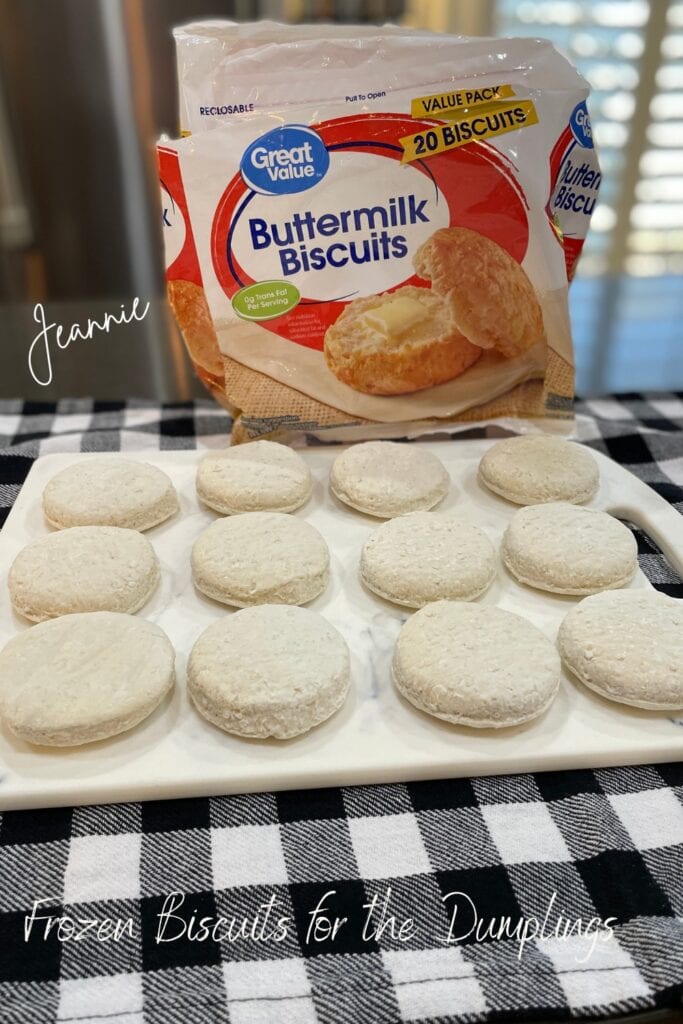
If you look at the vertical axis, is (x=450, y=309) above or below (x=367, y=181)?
below

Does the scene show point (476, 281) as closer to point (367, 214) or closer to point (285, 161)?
point (367, 214)

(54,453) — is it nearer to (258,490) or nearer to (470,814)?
(258,490)

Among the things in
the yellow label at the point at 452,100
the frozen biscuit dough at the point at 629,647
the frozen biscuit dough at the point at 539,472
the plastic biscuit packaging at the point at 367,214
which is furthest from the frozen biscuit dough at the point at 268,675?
the yellow label at the point at 452,100

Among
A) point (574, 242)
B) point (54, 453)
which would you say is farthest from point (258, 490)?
point (574, 242)

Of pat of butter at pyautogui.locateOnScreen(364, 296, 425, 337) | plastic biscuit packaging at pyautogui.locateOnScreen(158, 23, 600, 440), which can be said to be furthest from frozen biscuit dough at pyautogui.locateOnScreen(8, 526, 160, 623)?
pat of butter at pyautogui.locateOnScreen(364, 296, 425, 337)

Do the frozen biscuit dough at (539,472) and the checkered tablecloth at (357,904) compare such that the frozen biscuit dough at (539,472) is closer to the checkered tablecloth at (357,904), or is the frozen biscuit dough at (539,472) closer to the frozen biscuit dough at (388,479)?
the frozen biscuit dough at (388,479)

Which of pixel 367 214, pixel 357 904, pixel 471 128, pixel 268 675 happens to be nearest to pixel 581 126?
pixel 471 128
